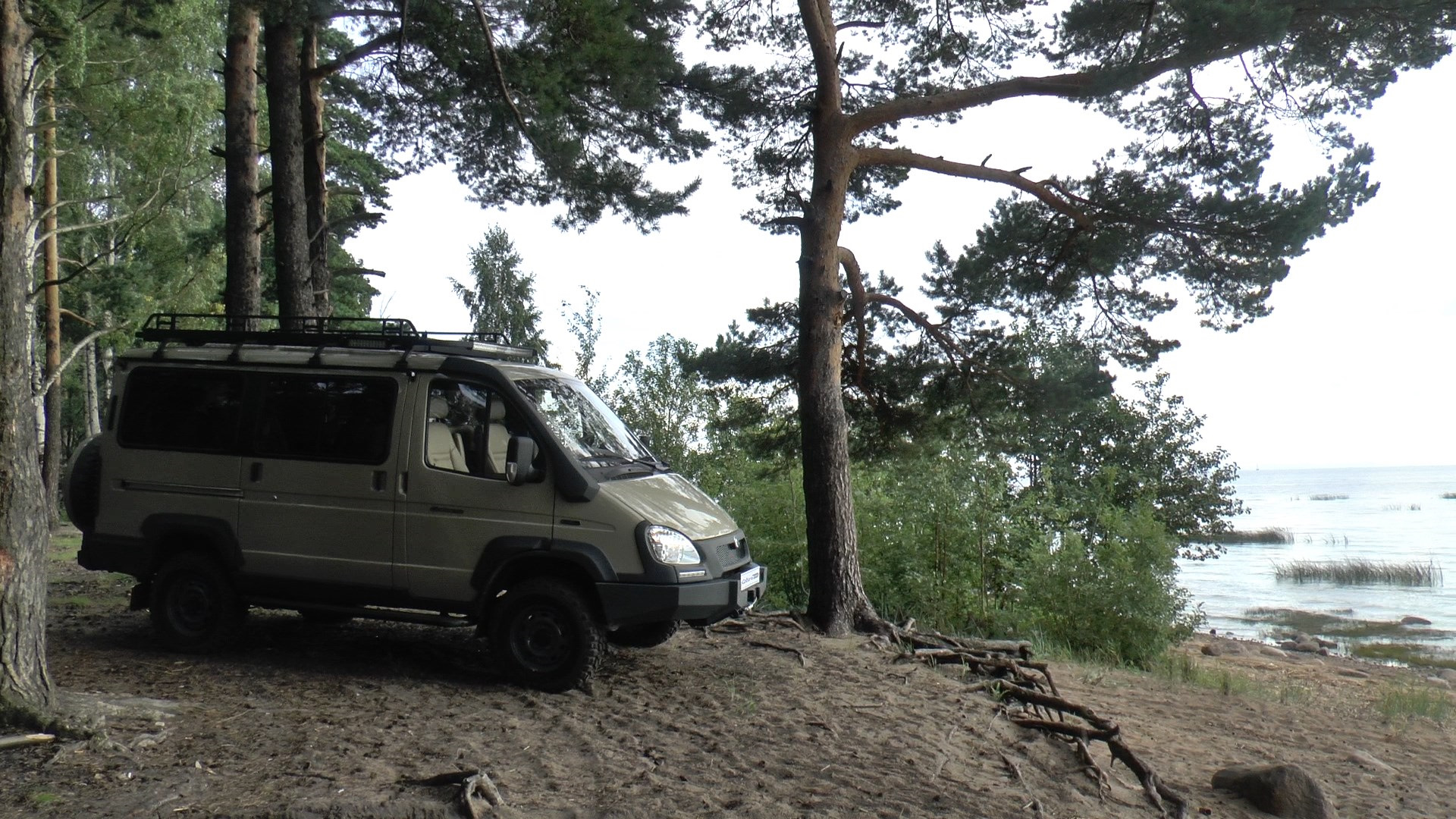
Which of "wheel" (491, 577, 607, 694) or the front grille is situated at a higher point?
the front grille

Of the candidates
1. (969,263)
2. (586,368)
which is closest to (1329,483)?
(586,368)

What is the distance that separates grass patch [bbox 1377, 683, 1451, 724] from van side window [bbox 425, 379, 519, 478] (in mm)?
8576

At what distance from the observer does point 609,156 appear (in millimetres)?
13203

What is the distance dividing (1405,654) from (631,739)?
2087 centimetres

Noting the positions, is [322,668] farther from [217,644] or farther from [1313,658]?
[1313,658]

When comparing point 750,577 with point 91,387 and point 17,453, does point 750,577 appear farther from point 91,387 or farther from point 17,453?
point 91,387

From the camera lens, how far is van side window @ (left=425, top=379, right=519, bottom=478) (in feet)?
24.2

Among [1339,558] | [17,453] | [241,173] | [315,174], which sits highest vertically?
[315,174]

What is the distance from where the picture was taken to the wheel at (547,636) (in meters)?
7.04

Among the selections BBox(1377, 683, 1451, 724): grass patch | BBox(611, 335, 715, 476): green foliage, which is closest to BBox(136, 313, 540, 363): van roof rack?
BBox(1377, 683, 1451, 724): grass patch

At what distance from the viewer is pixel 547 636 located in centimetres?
718

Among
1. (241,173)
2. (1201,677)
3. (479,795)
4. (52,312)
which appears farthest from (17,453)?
(52,312)

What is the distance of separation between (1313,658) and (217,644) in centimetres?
1760

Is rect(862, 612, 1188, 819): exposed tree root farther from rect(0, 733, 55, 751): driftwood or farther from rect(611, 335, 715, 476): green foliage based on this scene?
rect(611, 335, 715, 476): green foliage
